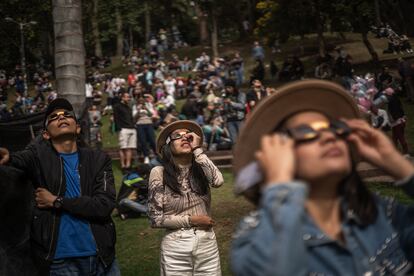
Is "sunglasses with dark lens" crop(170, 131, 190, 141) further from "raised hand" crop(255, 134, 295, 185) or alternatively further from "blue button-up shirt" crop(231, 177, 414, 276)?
"raised hand" crop(255, 134, 295, 185)

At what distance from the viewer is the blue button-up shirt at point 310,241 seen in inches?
88.5

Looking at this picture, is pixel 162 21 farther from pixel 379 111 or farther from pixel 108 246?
pixel 108 246

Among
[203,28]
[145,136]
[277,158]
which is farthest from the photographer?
[203,28]

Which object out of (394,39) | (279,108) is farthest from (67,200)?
(394,39)

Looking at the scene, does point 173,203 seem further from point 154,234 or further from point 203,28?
point 203,28

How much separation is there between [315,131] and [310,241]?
399 mm

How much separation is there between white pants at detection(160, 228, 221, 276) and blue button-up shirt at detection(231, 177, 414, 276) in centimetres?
299

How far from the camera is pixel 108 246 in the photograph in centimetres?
484

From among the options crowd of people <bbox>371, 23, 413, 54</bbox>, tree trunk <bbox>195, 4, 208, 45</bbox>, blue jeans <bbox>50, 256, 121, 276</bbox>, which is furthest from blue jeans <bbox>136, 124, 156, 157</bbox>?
tree trunk <bbox>195, 4, 208, 45</bbox>

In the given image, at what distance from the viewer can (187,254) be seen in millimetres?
5570

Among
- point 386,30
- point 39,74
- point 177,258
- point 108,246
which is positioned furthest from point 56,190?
point 39,74

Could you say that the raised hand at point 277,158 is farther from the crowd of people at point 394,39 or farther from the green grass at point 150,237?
the crowd of people at point 394,39

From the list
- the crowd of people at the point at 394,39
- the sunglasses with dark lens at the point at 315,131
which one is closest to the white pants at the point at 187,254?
the sunglasses with dark lens at the point at 315,131

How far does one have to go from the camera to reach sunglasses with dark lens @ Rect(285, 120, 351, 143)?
2.45 m
